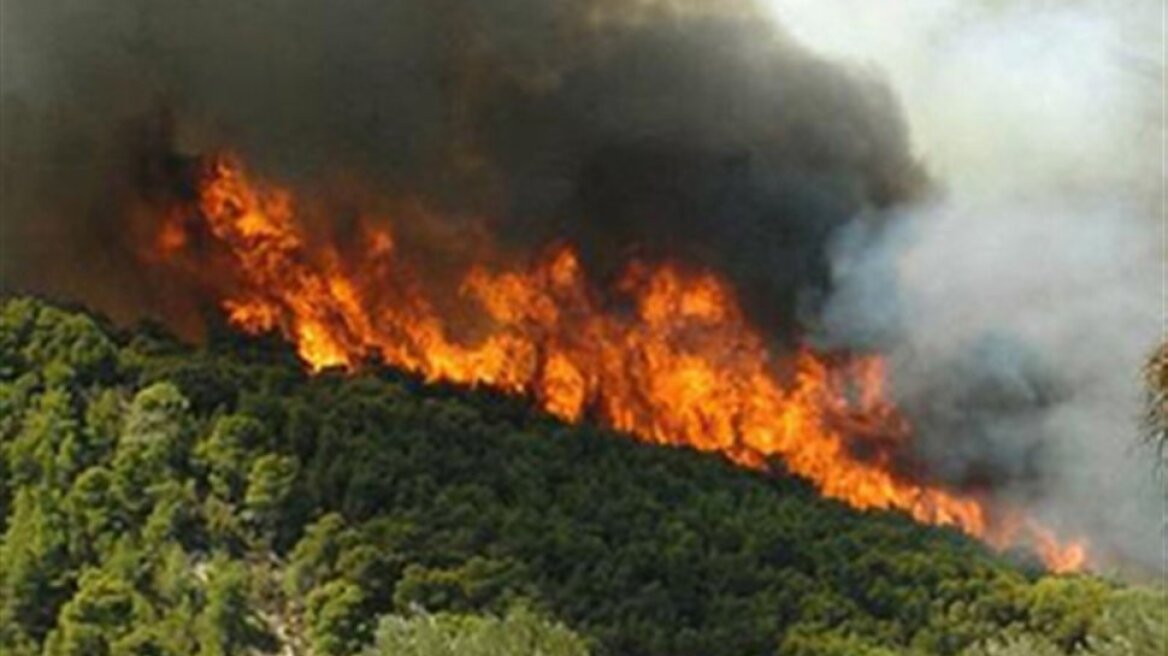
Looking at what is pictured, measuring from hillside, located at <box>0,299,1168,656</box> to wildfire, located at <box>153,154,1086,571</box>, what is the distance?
63.6ft

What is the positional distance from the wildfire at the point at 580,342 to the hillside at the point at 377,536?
19.4 meters

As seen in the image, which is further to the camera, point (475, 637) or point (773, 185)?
point (773, 185)

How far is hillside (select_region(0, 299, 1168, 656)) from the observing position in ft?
279

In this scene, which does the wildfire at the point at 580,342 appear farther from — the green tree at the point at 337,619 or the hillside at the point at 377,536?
the green tree at the point at 337,619

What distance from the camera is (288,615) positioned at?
85688mm

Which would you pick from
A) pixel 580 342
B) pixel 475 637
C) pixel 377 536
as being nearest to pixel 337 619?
pixel 377 536

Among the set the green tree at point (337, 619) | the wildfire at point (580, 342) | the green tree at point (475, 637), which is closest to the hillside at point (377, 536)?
the green tree at point (337, 619)

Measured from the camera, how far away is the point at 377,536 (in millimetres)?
89812

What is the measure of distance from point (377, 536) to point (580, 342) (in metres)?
49.3

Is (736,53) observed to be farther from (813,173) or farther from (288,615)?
(288,615)

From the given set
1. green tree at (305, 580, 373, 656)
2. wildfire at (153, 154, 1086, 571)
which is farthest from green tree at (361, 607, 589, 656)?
wildfire at (153, 154, 1086, 571)

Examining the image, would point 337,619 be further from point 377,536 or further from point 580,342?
point 580,342

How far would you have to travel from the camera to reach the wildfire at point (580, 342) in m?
131

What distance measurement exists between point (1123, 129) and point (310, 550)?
67.6 meters
